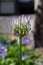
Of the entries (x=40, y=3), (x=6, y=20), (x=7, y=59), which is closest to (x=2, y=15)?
(x=6, y=20)

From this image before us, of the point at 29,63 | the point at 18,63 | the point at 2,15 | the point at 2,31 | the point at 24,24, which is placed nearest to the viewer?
the point at 24,24

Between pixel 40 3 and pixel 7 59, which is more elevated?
pixel 40 3

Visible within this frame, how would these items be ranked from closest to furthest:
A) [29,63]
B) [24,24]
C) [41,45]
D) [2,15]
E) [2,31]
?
[24,24], [29,63], [41,45], [2,31], [2,15]

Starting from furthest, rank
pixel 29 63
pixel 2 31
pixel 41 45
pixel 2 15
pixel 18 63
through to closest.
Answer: pixel 2 15
pixel 2 31
pixel 41 45
pixel 29 63
pixel 18 63

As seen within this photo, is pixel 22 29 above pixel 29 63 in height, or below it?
above

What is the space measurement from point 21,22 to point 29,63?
360 millimetres

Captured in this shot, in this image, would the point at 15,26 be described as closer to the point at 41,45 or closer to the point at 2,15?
the point at 41,45

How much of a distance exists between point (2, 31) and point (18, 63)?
2.69m

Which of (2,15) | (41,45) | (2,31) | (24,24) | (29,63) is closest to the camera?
(24,24)

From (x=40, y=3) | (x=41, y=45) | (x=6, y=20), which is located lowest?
(x=41, y=45)

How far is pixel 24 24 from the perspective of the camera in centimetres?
118

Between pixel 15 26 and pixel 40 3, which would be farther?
pixel 40 3

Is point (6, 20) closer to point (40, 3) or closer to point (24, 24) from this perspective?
point (40, 3)

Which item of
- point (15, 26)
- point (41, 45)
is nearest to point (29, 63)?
point (15, 26)
